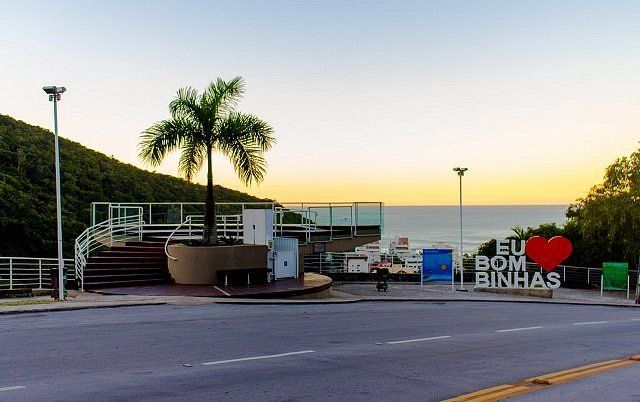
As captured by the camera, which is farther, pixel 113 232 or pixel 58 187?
pixel 113 232

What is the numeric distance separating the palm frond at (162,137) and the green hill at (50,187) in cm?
1836

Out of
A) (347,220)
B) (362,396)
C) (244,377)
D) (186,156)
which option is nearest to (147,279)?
(186,156)

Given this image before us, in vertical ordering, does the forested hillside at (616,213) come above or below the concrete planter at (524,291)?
above

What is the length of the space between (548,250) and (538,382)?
82.1 feet

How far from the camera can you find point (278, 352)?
11.5 meters

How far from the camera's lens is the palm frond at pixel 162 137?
77.9ft

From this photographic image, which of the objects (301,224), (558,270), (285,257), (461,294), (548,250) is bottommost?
(461,294)

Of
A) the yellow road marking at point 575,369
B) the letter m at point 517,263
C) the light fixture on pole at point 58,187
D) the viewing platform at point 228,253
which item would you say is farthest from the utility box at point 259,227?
the yellow road marking at point 575,369

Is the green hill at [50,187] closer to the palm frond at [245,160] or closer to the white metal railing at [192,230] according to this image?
the white metal railing at [192,230]

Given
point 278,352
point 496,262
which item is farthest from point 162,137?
point 496,262

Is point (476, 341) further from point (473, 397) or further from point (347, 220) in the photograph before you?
point (347, 220)

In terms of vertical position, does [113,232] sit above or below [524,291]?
above

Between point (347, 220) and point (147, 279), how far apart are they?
10.5m

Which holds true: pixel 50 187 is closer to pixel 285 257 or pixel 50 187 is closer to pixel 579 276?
pixel 285 257
